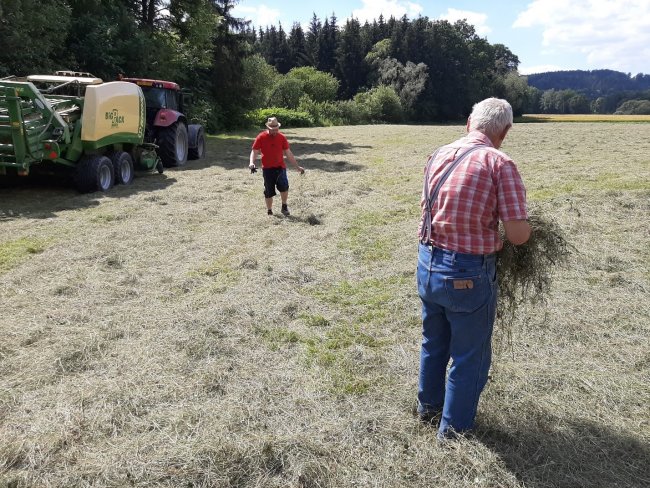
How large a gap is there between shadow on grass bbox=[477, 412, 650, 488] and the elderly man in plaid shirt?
286 mm

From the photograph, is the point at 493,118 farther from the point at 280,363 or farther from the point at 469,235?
the point at 280,363

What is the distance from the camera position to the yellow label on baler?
32.3 feet

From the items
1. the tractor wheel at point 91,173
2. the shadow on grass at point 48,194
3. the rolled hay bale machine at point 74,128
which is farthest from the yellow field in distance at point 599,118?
the tractor wheel at point 91,173

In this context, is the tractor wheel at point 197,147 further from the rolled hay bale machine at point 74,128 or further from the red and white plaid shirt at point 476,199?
the red and white plaid shirt at point 476,199

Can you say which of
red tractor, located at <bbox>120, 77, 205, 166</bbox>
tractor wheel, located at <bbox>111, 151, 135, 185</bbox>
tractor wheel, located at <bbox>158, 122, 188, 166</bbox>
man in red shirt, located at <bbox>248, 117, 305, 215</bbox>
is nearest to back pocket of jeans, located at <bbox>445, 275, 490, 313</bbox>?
man in red shirt, located at <bbox>248, 117, 305, 215</bbox>

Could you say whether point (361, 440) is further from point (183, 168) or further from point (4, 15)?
point (4, 15)

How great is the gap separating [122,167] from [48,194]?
1572 mm

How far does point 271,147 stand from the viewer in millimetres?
8312

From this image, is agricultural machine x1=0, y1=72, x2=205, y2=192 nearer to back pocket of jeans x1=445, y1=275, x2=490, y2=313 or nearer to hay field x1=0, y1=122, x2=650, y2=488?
hay field x1=0, y1=122, x2=650, y2=488

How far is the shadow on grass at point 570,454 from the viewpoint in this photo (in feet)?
8.90

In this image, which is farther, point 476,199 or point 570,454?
point 570,454

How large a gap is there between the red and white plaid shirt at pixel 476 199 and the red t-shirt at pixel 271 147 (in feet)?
19.0

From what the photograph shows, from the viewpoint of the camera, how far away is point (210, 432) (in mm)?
2992

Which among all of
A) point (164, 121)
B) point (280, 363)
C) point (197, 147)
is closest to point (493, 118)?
point (280, 363)
